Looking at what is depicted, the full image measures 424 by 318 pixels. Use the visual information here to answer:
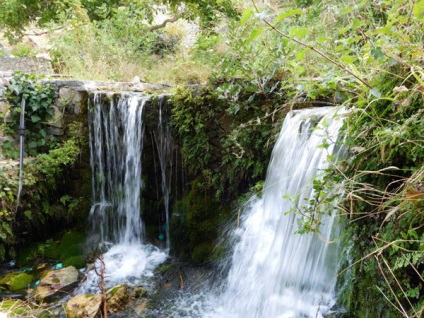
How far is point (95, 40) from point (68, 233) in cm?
410

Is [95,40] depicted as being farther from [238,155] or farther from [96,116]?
[238,155]

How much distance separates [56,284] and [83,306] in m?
0.82

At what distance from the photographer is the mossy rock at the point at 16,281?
443 centimetres

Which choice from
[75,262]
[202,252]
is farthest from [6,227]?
[202,252]

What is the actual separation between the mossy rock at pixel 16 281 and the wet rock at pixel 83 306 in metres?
1.06

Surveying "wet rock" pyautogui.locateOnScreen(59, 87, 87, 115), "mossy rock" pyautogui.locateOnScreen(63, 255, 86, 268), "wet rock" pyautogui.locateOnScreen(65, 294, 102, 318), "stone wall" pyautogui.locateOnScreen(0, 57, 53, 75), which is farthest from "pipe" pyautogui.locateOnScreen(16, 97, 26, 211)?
"wet rock" pyautogui.locateOnScreen(65, 294, 102, 318)

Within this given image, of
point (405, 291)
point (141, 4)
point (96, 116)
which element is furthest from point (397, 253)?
point (141, 4)

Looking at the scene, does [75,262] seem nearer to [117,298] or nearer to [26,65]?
[117,298]

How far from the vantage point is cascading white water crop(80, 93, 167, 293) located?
5.31 meters

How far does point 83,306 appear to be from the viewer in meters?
3.72

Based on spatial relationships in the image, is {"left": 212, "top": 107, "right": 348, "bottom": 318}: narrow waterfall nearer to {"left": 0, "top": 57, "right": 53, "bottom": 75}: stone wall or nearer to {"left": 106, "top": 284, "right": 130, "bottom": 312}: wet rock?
{"left": 106, "top": 284, "right": 130, "bottom": 312}: wet rock

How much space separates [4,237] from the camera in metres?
4.76

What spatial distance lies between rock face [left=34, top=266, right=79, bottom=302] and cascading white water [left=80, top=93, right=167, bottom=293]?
2.21 ft

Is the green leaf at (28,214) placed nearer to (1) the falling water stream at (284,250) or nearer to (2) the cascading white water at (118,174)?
(2) the cascading white water at (118,174)
